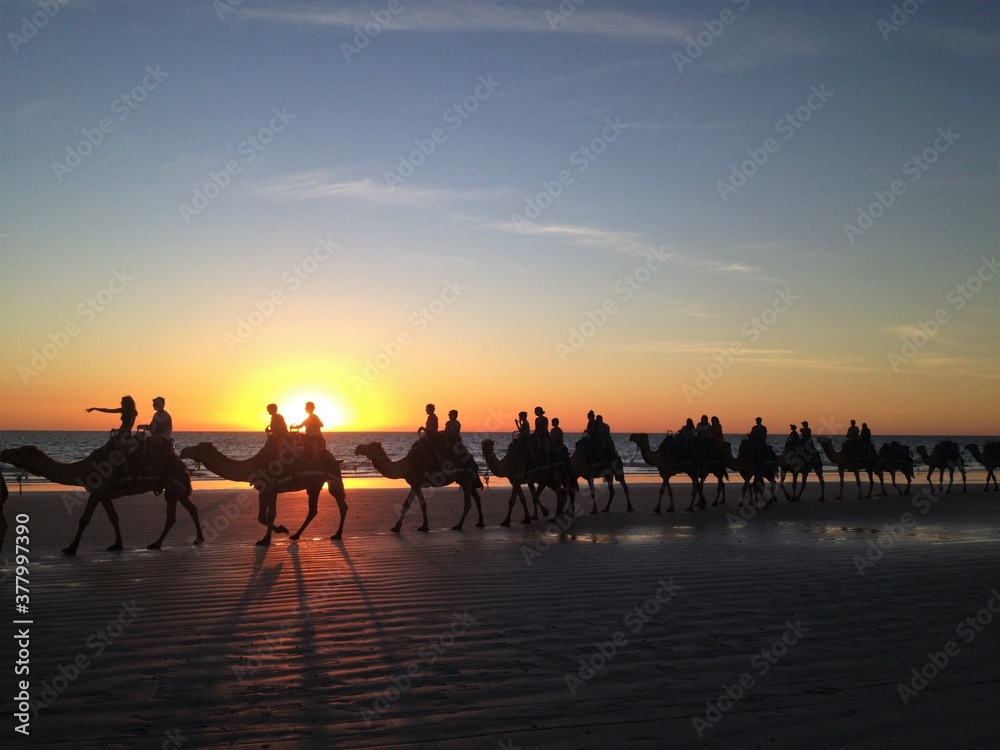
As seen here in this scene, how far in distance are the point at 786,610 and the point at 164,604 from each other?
19.4 feet

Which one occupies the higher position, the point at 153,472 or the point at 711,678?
the point at 153,472

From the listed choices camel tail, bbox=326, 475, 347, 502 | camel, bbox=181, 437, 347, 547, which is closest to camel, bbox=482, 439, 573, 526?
camel tail, bbox=326, 475, 347, 502

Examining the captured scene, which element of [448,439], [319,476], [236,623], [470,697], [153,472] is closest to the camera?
[470,697]

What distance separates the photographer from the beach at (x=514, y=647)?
207 inches

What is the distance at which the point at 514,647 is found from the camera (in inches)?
278

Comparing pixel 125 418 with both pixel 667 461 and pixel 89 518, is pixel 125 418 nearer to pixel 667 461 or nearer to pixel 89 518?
pixel 89 518

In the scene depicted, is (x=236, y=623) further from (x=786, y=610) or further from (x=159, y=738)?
(x=786, y=610)

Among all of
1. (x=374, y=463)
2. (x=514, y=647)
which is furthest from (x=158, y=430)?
(x=514, y=647)

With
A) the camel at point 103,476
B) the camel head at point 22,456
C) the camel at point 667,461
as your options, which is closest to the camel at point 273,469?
the camel at point 103,476

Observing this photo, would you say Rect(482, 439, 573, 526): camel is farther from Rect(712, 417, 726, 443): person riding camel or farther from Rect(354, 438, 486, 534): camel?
Rect(712, 417, 726, 443): person riding camel

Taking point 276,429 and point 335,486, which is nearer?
point 276,429

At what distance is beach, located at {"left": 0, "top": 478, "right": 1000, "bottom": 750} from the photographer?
5.26 metres

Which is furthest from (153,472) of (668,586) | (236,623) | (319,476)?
(668,586)

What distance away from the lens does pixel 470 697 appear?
19.0ft
